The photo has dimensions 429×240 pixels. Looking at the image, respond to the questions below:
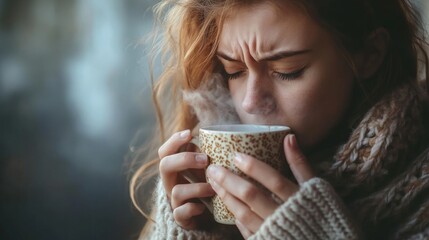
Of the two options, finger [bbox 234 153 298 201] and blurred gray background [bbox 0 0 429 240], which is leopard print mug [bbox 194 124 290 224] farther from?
blurred gray background [bbox 0 0 429 240]

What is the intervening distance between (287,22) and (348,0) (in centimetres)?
16

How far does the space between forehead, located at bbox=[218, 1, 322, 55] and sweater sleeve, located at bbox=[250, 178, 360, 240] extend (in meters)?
0.29

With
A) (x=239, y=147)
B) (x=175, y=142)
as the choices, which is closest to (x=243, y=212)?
(x=239, y=147)

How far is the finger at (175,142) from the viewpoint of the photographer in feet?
3.05

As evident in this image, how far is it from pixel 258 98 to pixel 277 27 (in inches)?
5.7

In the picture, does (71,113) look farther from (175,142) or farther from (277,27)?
(277,27)

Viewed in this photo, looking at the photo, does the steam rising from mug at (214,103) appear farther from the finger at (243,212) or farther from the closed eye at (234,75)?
the finger at (243,212)

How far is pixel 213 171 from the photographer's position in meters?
0.82

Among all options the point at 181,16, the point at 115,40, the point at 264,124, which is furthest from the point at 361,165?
the point at 115,40

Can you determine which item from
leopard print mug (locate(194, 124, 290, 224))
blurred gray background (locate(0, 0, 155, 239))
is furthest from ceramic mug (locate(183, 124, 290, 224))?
blurred gray background (locate(0, 0, 155, 239))

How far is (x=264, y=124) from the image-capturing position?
3.15 ft

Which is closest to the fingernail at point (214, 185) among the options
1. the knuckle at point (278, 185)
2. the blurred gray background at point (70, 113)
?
the knuckle at point (278, 185)

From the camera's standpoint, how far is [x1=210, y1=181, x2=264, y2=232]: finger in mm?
811

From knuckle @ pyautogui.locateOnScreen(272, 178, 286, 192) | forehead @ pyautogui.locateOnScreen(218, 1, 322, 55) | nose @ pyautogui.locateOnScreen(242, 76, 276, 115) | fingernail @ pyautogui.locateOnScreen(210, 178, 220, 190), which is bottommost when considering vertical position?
fingernail @ pyautogui.locateOnScreen(210, 178, 220, 190)
